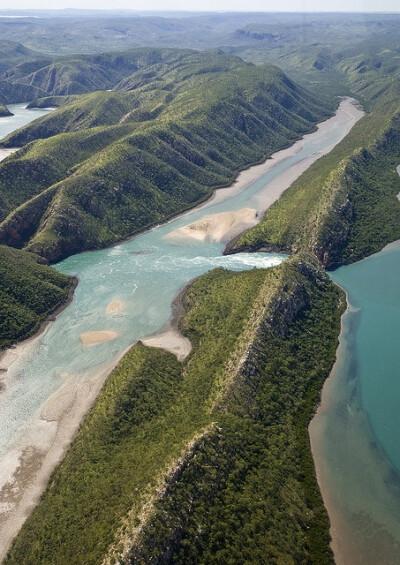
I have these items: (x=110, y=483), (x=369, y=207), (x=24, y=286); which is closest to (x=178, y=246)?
(x=24, y=286)

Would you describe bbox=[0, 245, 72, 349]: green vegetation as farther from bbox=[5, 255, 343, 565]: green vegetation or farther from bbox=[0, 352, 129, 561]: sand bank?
bbox=[5, 255, 343, 565]: green vegetation

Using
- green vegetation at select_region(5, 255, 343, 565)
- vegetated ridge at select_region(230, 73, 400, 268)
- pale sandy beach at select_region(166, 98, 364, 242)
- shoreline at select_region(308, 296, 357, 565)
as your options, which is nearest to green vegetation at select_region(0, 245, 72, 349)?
green vegetation at select_region(5, 255, 343, 565)

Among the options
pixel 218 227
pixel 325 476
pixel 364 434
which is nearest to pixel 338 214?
pixel 218 227

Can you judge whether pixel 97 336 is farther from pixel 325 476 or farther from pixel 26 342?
pixel 325 476

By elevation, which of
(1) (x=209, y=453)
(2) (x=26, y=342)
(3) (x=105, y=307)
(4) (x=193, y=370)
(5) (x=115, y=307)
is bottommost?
(2) (x=26, y=342)

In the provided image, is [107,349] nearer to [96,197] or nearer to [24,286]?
[24,286]
